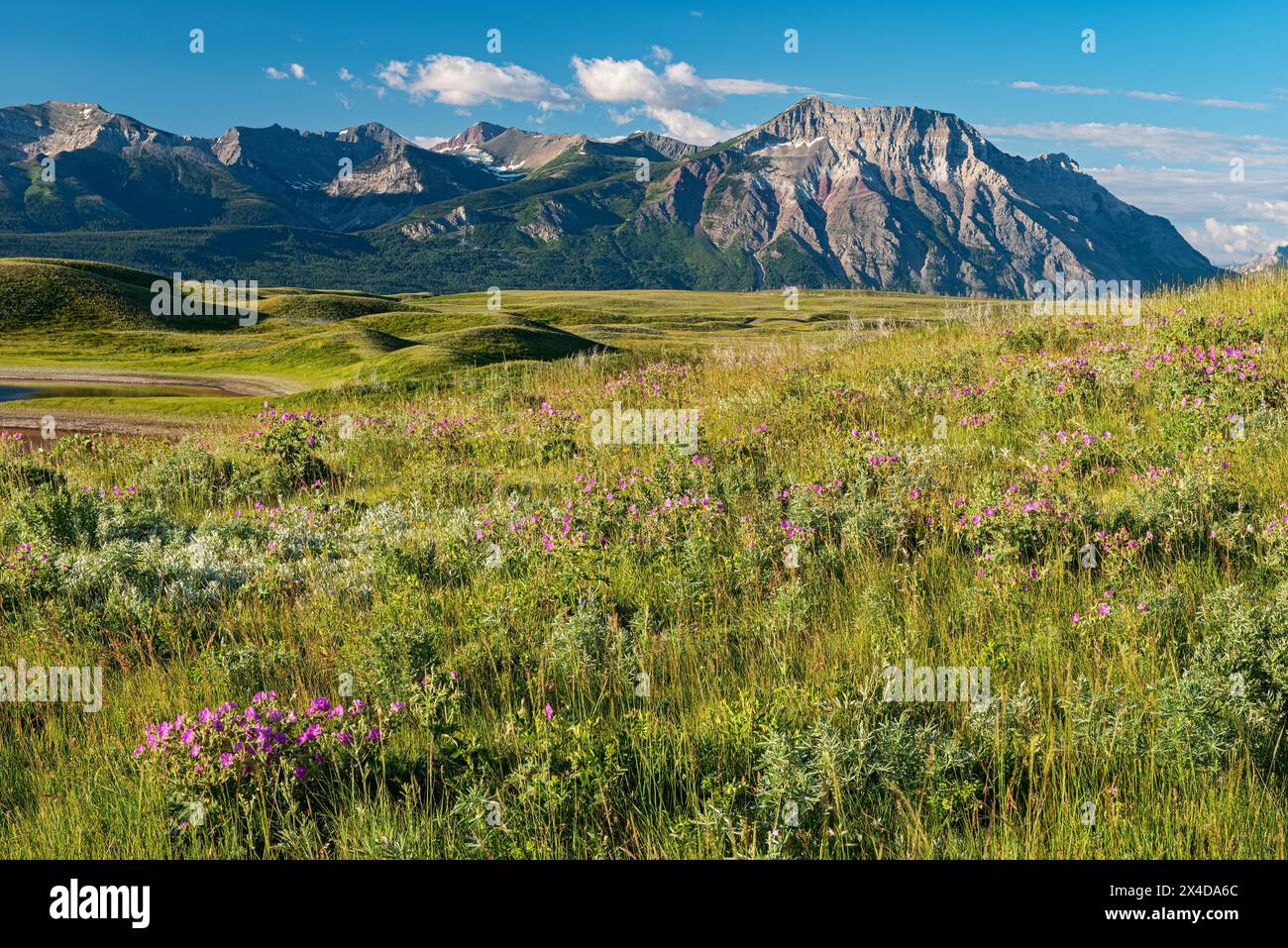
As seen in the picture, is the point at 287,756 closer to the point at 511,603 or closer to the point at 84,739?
the point at 84,739

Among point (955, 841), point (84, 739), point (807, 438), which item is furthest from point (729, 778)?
point (807, 438)

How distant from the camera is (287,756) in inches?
168

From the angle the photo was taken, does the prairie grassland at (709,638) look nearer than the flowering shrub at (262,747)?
Yes

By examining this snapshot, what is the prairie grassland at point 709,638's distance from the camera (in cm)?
382

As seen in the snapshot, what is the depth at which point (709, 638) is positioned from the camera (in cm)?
580
